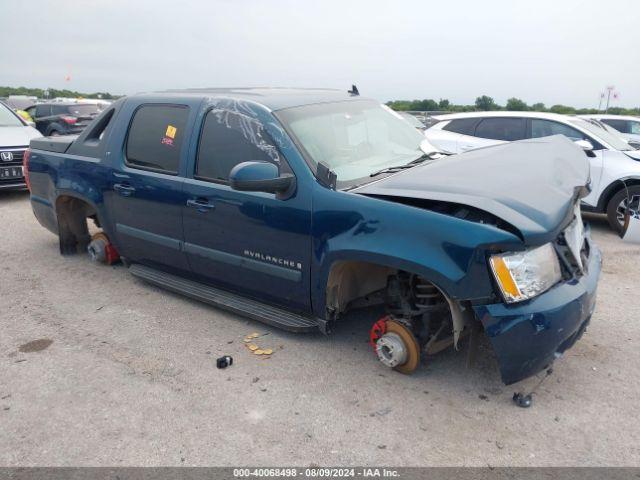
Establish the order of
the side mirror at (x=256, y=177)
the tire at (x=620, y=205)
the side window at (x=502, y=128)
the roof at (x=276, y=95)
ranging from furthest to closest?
the side window at (x=502, y=128) → the tire at (x=620, y=205) → the roof at (x=276, y=95) → the side mirror at (x=256, y=177)

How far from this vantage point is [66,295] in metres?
4.71

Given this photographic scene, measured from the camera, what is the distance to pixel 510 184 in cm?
Answer: 309

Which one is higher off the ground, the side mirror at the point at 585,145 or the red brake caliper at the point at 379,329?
the side mirror at the point at 585,145

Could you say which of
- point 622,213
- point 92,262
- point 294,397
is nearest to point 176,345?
point 294,397

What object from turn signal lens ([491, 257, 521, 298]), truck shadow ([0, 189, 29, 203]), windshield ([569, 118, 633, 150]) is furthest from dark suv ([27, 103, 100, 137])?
turn signal lens ([491, 257, 521, 298])

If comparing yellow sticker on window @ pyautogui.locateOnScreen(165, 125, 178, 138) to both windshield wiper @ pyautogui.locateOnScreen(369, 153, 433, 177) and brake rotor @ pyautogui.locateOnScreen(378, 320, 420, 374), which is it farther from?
brake rotor @ pyautogui.locateOnScreen(378, 320, 420, 374)

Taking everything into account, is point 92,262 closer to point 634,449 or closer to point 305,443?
point 305,443

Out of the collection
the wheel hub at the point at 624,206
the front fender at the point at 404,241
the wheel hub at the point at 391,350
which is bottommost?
the wheel hub at the point at 391,350


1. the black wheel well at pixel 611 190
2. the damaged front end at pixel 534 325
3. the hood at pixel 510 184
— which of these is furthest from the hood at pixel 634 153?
the damaged front end at pixel 534 325

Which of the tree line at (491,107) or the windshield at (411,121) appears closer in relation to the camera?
the windshield at (411,121)

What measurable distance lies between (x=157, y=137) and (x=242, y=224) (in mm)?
1207

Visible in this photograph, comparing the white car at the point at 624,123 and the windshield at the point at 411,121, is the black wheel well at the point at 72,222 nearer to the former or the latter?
the windshield at the point at 411,121

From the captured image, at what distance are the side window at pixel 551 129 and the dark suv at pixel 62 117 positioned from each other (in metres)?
12.3

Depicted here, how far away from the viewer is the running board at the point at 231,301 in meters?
3.61
